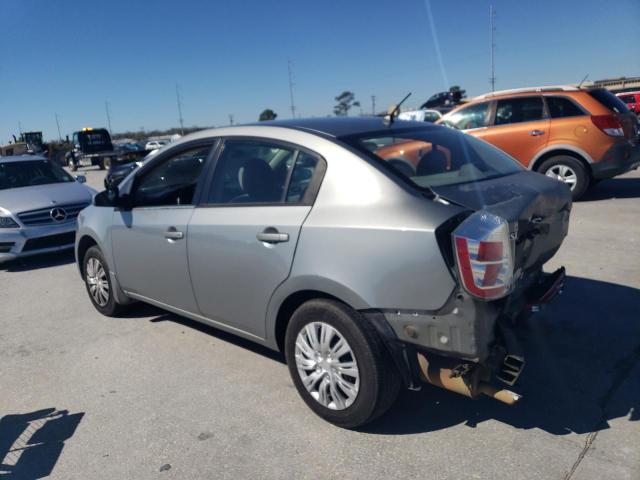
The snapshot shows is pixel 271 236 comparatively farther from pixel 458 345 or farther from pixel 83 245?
pixel 83 245

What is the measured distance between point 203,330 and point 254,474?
201 cm

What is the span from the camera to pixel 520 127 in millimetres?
8992

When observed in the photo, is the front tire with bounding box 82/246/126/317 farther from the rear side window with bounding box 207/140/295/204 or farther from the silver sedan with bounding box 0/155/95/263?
the silver sedan with bounding box 0/155/95/263

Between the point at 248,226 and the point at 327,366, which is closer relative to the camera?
the point at 327,366

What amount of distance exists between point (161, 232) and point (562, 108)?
7.15 meters

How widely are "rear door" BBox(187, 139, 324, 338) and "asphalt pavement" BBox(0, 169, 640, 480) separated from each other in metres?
0.54

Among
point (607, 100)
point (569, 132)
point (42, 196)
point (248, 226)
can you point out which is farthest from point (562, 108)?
point (42, 196)

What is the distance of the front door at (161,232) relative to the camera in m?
3.84

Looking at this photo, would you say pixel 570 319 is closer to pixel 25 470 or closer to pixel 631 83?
pixel 25 470

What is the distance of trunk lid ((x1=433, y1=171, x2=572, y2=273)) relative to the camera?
272 centimetres

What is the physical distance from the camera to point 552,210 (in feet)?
10.3

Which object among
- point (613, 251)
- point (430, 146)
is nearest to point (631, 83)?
point (613, 251)

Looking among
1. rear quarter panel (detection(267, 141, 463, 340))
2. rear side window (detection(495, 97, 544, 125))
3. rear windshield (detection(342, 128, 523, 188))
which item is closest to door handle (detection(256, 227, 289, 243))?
rear quarter panel (detection(267, 141, 463, 340))

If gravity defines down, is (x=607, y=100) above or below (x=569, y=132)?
above
